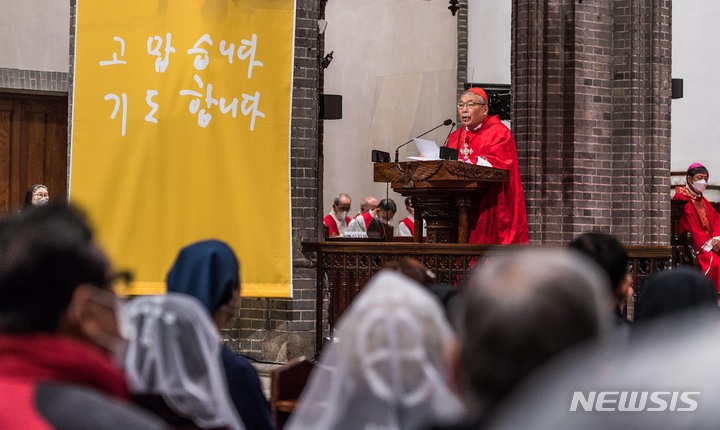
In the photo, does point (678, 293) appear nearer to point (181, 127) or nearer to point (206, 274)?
point (206, 274)

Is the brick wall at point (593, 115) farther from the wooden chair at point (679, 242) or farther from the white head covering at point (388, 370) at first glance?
the white head covering at point (388, 370)

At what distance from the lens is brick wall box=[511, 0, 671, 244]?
12.2m

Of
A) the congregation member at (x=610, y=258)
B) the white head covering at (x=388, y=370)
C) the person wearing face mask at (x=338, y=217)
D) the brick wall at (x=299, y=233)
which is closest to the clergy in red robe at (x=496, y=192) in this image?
the brick wall at (x=299, y=233)

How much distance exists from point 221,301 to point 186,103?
5.73 metres

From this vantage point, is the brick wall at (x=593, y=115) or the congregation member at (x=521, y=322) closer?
the congregation member at (x=521, y=322)

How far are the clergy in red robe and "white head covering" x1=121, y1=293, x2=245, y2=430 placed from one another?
7.52 m

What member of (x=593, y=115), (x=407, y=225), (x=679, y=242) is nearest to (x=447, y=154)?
(x=593, y=115)

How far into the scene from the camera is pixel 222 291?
374cm

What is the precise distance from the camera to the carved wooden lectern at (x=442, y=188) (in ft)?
31.2

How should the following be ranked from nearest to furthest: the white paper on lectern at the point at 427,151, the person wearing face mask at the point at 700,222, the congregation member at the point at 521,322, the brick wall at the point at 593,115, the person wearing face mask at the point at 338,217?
the congregation member at the point at 521,322, the white paper on lectern at the point at 427,151, the brick wall at the point at 593,115, the person wearing face mask at the point at 700,222, the person wearing face mask at the point at 338,217

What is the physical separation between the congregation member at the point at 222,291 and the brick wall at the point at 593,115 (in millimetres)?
8755

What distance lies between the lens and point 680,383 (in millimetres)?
1670

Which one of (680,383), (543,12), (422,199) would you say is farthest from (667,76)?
(680,383)

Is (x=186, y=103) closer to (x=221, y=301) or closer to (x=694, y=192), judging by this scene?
(x=221, y=301)
